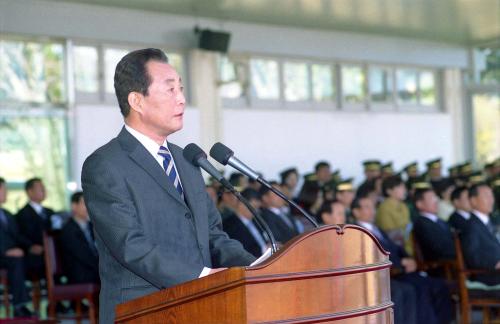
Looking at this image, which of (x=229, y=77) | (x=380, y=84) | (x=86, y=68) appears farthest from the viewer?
(x=380, y=84)

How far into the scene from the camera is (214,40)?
9.88 metres

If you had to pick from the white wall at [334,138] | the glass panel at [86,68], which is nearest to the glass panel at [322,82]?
the white wall at [334,138]

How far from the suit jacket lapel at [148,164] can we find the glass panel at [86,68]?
7.38m

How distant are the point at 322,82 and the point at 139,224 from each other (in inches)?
394

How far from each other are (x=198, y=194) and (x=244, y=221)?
15.5 feet

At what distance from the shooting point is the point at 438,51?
12945 mm

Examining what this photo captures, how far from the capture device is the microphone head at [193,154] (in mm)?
2238

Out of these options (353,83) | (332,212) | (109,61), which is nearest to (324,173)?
(353,83)

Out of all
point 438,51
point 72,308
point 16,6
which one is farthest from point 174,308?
point 438,51

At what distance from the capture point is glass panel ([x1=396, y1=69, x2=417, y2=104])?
1290 cm

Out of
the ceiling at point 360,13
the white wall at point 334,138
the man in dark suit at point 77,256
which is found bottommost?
the man in dark suit at point 77,256

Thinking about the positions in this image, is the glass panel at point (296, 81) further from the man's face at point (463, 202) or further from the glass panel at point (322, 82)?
the man's face at point (463, 202)

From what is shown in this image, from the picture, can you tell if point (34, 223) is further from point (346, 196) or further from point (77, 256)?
point (346, 196)

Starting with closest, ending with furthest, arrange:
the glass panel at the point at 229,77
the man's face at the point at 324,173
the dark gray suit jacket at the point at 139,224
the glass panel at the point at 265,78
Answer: the dark gray suit jacket at the point at 139,224, the man's face at the point at 324,173, the glass panel at the point at 229,77, the glass panel at the point at 265,78
